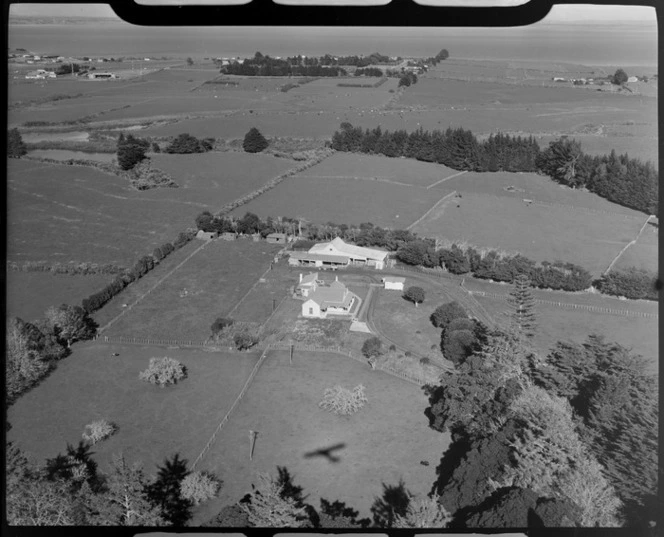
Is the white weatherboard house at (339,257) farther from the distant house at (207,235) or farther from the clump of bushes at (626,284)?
the clump of bushes at (626,284)

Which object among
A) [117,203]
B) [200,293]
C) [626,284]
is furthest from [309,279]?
[117,203]

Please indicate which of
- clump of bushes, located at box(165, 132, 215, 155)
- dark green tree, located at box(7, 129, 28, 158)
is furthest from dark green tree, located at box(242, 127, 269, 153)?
dark green tree, located at box(7, 129, 28, 158)

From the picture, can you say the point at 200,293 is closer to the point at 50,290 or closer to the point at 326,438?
the point at 50,290

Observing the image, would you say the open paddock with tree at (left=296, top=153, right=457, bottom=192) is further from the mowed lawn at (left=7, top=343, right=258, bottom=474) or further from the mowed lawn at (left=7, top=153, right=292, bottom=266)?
the mowed lawn at (left=7, top=343, right=258, bottom=474)

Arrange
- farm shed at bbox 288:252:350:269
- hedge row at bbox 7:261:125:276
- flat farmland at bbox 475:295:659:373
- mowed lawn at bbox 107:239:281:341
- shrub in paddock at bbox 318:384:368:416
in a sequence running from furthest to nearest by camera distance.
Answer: farm shed at bbox 288:252:350:269
hedge row at bbox 7:261:125:276
mowed lawn at bbox 107:239:281:341
flat farmland at bbox 475:295:659:373
shrub in paddock at bbox 318:384:368:416

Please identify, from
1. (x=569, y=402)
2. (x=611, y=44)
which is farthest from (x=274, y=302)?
(x=611, y=44)
